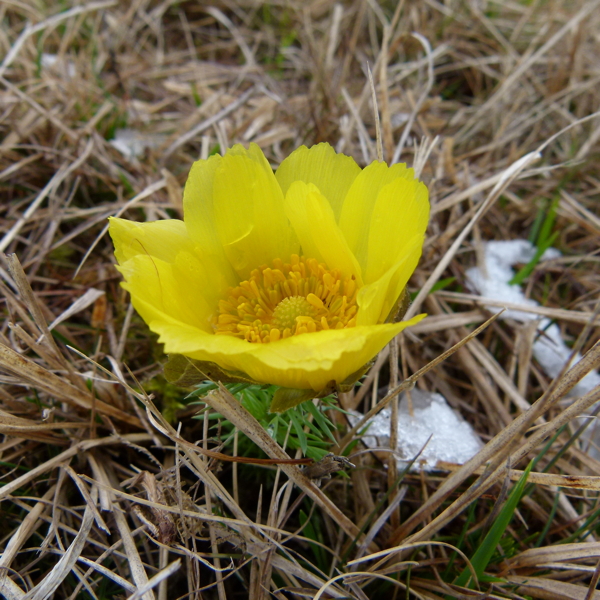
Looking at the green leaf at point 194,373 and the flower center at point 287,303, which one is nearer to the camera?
the green leaf at point 194,373

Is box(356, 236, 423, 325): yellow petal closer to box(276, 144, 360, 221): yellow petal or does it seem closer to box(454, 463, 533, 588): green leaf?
box(276, 144, 360, 221): yellow petal

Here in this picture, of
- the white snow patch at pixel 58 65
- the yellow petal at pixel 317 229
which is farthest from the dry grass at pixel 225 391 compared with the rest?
the yellow petal at pixel 317 229

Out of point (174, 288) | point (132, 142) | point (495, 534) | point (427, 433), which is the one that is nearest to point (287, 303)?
point (174, 288)

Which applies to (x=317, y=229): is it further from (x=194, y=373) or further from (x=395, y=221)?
(x=194, y=373)

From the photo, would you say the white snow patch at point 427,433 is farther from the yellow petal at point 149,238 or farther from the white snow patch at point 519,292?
the yellow petal at point 149,238

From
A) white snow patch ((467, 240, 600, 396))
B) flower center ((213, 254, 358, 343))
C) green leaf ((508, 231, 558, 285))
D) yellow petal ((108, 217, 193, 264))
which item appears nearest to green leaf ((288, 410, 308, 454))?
flower center ((213, 254, 358, 343))

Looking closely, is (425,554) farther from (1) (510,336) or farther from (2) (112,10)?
(2) (112,10)

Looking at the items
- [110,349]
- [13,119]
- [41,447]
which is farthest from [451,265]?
[13,119]
